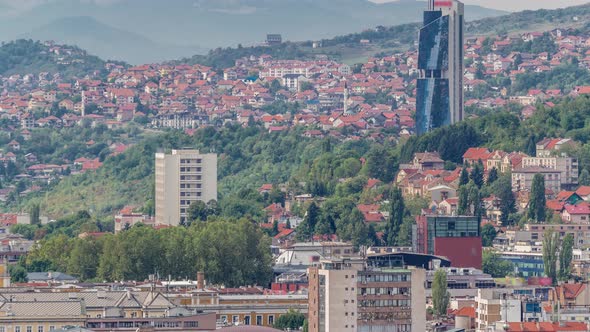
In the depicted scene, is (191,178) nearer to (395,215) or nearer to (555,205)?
(395,215)

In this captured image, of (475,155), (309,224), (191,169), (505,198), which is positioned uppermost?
(475,155)

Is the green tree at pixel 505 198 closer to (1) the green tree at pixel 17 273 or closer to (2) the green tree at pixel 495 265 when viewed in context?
(2) the green tree at pixel 495 265

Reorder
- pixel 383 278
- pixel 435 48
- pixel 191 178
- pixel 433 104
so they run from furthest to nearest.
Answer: pixel 435 48 → pixel 433 104 → pixel 191 178 → pixel 383 278

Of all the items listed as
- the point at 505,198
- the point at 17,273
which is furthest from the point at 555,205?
the point at 17,273

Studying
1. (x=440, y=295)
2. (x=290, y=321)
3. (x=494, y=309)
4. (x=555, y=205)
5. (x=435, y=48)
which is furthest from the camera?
(x=435, y=48)

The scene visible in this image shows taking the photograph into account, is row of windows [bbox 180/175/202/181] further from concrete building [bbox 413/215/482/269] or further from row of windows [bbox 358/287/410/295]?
row of windows [bbox 358/287/410/295]

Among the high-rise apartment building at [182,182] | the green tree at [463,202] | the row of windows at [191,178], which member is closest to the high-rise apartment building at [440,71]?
the high-rise apartment building at [182,182]

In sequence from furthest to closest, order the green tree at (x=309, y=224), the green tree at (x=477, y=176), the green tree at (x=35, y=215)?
the green tree at (x=35, y=215), the green tree at (x=477, y=176), the green tree at (x=309, y=224)
